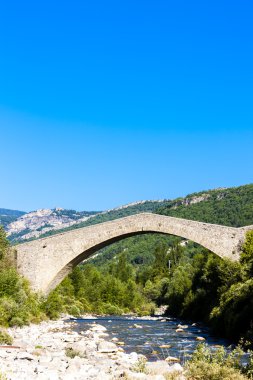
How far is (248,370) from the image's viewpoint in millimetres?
7895

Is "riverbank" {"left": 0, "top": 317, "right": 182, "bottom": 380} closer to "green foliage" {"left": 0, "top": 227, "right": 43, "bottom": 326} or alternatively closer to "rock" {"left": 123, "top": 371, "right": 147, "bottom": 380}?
"rock" {"left": 123, "top": 371, "right": 147, "bottom": 380}

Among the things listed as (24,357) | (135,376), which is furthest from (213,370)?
(24,357)

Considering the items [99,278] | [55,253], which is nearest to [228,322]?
[55,253]

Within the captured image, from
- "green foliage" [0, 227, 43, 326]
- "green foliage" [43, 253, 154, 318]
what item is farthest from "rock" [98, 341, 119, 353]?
"green foliage" [43, 253, 154, 318]

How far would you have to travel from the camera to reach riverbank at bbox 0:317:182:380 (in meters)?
8.16

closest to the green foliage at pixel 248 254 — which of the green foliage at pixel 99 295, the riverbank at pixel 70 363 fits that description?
the riverbank at pixel 70 363

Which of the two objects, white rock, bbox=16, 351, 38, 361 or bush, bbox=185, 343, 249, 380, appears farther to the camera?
white rock, bbox=16, 351, 38, 361

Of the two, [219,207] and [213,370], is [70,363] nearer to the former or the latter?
[213,370]

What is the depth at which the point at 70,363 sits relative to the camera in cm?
A: 975

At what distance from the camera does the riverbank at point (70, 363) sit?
816 cm

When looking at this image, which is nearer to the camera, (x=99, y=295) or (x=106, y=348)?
(x=106, y=348)

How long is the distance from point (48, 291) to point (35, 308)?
4.20 m

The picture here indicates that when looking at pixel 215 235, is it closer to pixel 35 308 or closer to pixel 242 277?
pixel 242 277

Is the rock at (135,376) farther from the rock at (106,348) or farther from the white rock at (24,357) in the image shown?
the rock at (106,348)
